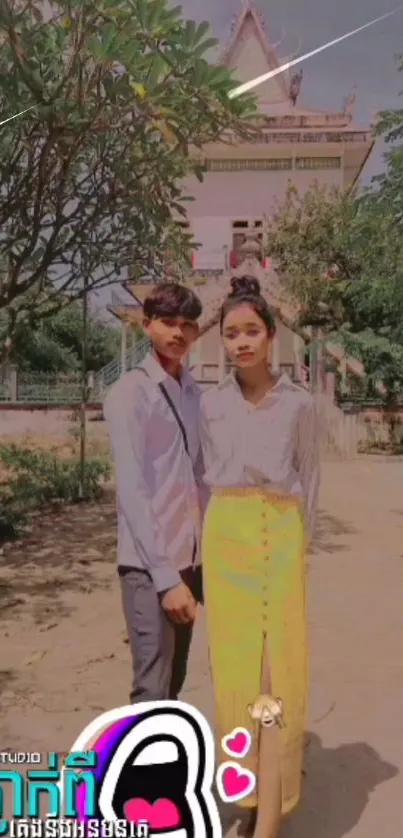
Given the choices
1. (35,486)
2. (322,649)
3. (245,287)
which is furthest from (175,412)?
(35,486)

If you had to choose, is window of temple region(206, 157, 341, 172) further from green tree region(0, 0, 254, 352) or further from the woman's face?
the woman's face

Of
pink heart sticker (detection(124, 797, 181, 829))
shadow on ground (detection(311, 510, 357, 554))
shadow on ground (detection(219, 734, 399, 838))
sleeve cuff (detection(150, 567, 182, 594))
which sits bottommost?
shadow on ground (detection(219, 734, 399, 838))

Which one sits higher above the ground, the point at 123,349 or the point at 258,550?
the point at 123,349

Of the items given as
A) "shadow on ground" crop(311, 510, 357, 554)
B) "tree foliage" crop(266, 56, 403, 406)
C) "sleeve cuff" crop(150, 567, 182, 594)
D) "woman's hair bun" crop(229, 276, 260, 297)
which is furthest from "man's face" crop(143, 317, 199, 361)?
"shadow on ground" crop(311, 510, 357, 554)

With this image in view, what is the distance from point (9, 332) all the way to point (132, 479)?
96.0 inches

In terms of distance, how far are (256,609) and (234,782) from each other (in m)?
0.39

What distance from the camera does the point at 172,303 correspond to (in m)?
1.77

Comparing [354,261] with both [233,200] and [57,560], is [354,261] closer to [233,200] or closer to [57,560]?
[233,200]

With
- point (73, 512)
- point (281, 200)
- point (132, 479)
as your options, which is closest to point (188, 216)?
point (281, 200)

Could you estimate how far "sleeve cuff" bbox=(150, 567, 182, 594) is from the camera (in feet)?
5.61

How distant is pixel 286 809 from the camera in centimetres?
178

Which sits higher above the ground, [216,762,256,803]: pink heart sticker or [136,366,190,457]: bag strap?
[136,366,190,457]: bag strap

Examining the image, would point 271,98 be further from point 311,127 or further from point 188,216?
point 188,216

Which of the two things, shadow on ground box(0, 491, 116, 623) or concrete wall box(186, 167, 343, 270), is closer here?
concrete wall box(186, 167, 343, 270)
